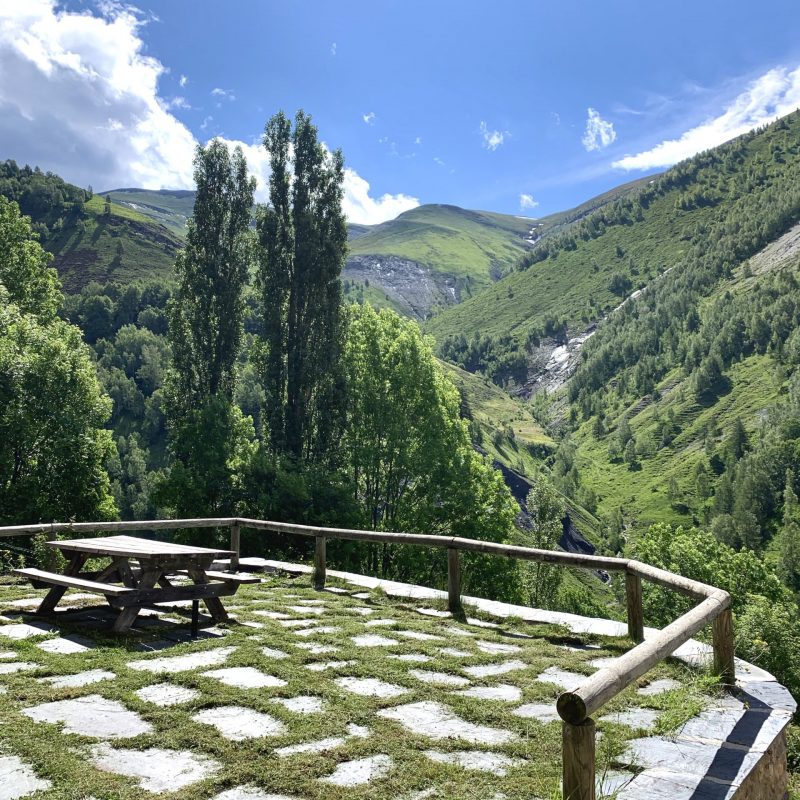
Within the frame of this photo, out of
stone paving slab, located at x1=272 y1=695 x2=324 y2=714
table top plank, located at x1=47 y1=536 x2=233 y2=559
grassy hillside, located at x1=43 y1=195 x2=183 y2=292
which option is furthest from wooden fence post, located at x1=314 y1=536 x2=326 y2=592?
grassy hillside, located at x1=43 y1=195 x2=183 y2=292

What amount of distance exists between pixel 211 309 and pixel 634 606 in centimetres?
2431

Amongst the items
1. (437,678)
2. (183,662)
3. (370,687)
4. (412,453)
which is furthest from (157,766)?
(412,453)

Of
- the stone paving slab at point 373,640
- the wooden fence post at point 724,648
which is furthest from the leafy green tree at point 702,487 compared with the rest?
the wooden fence post at point 724,648

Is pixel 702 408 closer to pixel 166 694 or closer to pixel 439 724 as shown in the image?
pixel 439 724

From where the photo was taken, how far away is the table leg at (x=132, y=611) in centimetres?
670

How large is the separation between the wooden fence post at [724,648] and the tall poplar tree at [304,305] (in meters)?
21.3

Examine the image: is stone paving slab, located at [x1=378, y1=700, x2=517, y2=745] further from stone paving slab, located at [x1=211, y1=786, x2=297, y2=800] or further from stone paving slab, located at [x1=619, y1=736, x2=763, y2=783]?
stone paving slab, located at [x1=211, y1=786, x2=297, y2=800]

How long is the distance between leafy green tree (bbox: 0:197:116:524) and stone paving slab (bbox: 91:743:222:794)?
→ 20617 mm

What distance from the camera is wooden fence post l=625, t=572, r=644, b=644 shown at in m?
6.82

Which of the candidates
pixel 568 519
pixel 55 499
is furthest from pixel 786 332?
pixel 55 499

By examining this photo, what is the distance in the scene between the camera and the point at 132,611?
6.78 m

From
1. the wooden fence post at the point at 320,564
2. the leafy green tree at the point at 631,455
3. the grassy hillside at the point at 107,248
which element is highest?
the grassy hillside at the point at 107,248

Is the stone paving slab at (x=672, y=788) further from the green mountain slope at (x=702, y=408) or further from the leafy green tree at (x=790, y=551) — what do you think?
the green mountain slope at (x=702, y=408)

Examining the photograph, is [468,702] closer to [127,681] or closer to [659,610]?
[127,681]
